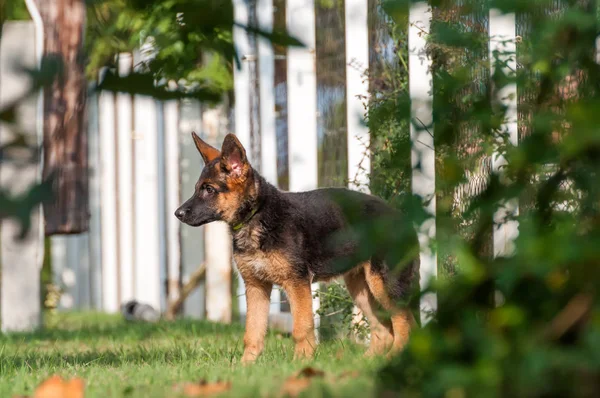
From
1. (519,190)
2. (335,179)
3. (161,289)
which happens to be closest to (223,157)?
(335,179)

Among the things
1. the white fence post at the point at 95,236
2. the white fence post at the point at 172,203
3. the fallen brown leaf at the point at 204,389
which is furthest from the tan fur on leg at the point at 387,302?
the white fence post at the point at 95,236

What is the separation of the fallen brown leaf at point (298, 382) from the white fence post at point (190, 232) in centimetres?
724

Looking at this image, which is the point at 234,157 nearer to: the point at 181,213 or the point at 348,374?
the point at 181,213

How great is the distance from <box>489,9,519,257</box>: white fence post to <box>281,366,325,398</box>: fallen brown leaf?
68cm

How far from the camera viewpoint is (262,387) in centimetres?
306

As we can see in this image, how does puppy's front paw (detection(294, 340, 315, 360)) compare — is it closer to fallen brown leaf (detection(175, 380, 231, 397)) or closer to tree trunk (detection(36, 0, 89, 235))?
fallen brown leaf (detection(175, 380, 231, 397))

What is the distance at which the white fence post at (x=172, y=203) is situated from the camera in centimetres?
A: 1080

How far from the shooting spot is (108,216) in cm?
1266

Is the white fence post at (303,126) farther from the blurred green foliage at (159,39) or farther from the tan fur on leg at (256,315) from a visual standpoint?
the blurred green foliage at (159,39)

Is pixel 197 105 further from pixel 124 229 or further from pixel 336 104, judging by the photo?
pixel 124 229

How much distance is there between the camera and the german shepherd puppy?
555cm

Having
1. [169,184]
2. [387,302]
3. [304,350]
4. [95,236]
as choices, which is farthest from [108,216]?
[304,350]

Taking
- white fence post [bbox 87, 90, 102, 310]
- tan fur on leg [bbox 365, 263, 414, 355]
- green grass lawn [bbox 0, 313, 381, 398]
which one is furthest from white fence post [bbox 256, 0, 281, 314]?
white fence post [bbox 87, 90, 102, 310]

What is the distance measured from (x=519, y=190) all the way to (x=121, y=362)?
3.22 metres
